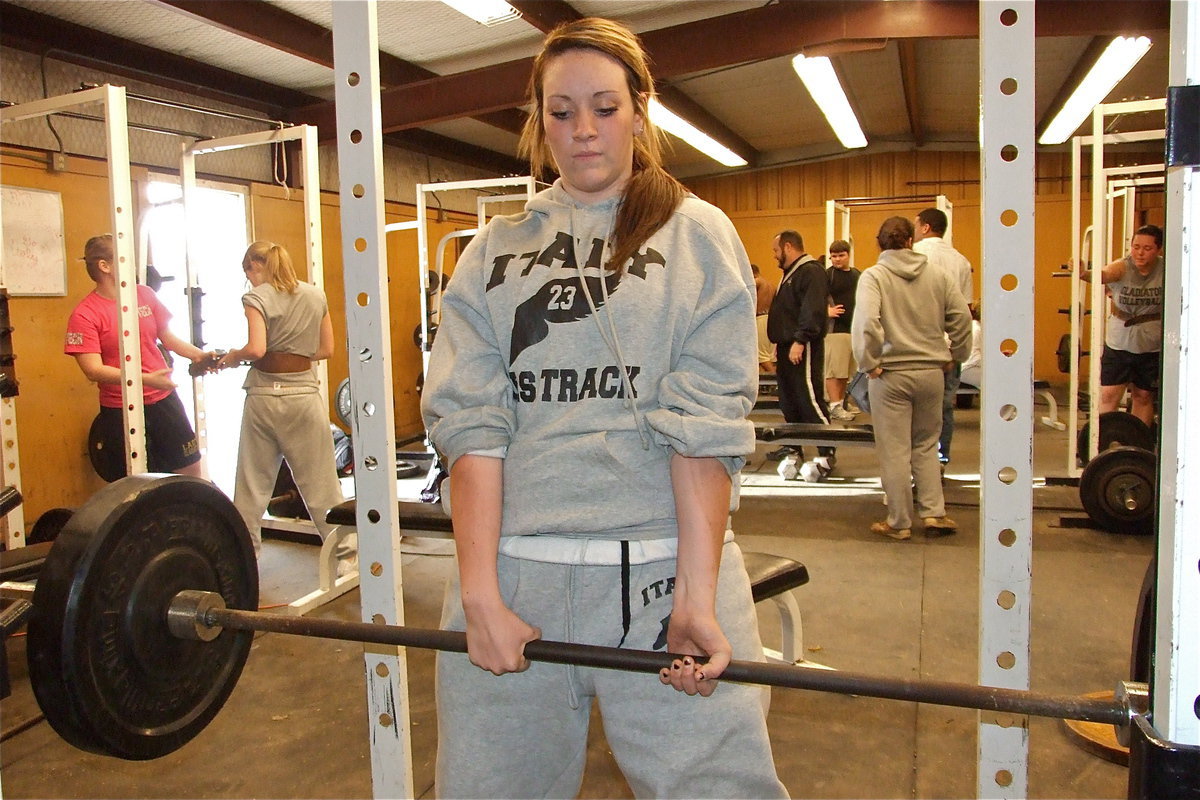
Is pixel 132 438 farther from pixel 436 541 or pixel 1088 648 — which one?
pixel 1088 648

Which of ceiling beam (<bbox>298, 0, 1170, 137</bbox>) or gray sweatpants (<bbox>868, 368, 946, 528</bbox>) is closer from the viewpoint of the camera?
gray sweatpants (<bbox>868, 368, 946, 528</bbox>)

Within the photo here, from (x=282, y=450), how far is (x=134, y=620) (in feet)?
7.23

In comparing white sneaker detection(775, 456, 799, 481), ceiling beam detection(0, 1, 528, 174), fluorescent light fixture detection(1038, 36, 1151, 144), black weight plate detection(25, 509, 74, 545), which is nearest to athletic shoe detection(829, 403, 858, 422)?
white sneaker detection(775, 456, 799, 481)

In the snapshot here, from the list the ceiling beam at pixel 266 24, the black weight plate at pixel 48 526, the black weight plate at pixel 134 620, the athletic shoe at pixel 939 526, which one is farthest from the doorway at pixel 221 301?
the black weight plate at pixel 134 620

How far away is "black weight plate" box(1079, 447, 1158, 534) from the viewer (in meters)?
3.90

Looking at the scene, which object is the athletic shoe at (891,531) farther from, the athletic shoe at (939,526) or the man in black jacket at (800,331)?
the man in black jacket at (800,331)

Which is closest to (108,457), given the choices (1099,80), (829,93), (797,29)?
(797,29)

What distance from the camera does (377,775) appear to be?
1.29 m

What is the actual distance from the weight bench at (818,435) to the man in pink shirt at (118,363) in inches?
103

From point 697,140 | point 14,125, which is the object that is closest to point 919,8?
point 697,140

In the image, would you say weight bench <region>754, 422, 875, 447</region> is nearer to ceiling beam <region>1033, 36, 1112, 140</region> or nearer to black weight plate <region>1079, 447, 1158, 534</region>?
black weight plate <region>1079, 447, 1158, 534</region>

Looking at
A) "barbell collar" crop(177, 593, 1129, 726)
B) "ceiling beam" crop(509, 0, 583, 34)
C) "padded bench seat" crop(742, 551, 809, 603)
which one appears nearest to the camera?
"barbell collar" crop(177, 593, 1129, 726)

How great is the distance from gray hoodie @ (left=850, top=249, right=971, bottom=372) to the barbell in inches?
117

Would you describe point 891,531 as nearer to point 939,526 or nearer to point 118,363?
point 939,526
